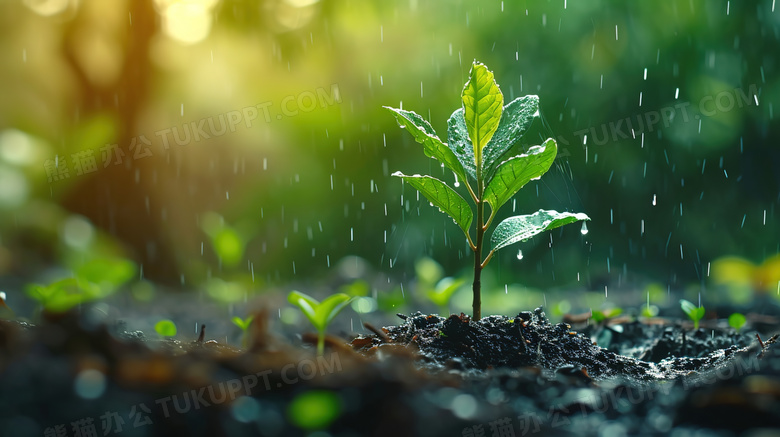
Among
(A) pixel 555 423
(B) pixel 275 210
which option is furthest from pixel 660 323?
(B) pixel 275 210

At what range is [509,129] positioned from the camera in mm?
1127

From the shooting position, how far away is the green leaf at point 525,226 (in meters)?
A: 1.03

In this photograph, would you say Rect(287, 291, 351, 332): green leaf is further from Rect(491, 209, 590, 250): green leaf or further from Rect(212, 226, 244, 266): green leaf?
Rect(212, 226, 244, 266): green leaf

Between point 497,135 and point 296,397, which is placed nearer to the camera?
point 296,397

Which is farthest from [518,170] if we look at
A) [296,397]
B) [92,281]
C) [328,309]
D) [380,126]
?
[380,126]

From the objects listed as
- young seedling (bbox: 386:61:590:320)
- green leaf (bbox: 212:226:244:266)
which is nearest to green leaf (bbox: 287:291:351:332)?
young seedling (bbox: 386:61:590:320)

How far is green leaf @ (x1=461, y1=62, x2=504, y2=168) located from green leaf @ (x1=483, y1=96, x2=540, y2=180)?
37 mm

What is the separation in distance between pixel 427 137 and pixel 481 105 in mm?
125

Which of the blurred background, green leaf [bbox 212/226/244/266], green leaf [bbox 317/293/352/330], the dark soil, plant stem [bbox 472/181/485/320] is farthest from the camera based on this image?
the blurred background

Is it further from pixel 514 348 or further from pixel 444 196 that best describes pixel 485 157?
pixel 514 348

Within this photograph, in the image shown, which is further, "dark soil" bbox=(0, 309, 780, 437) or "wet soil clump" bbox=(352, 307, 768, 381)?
"wet soil clump" bbox=(352, 307, 768, 381)

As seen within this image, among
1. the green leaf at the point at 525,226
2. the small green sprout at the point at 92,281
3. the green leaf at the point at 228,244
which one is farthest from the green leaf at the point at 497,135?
the green leaf at the point at 228,244

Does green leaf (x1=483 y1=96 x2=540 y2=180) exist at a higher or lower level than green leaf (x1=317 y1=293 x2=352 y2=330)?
higher

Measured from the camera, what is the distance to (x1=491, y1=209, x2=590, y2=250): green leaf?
3.38ft
